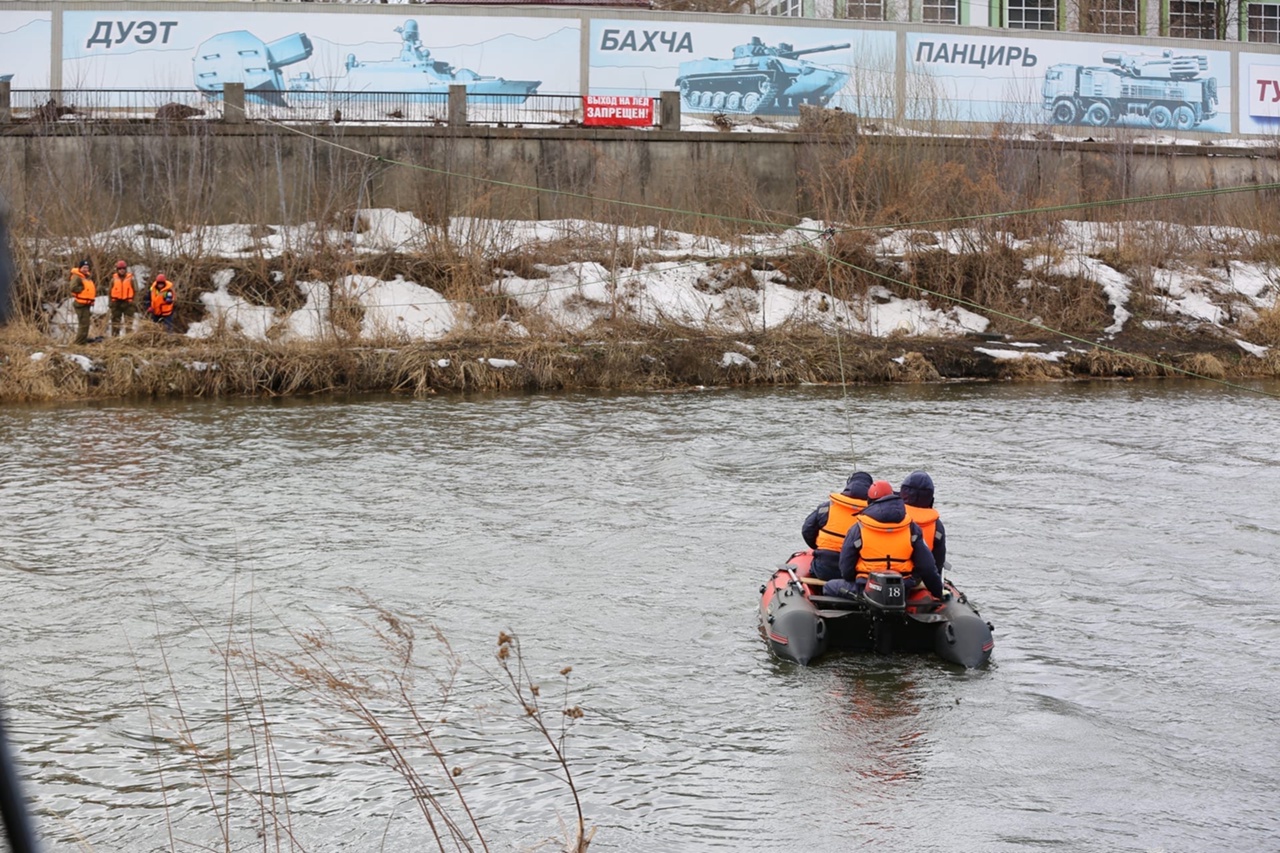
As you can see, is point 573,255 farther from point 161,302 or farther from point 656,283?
point 161,302

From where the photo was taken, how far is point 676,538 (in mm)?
13180

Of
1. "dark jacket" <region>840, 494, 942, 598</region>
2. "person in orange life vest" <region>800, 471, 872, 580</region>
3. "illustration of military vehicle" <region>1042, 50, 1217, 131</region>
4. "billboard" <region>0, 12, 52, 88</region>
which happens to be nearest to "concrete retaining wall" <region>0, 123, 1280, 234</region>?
"illustration of military vehicle" <region>1042, 50, 1217, 131</region>

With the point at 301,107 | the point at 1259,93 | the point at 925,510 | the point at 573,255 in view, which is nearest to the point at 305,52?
the point at 301,107

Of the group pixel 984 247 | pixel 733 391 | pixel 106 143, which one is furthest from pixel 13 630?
pixel 984 247

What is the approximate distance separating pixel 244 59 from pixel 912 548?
27.9 meters

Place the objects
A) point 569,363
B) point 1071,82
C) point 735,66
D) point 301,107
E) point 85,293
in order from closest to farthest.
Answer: point 85,293 < point 569,363 < point 301,107 < point 735,66 < point 1071,82

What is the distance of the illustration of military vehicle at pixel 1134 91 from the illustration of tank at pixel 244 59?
1902cm

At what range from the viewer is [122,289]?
2389cm

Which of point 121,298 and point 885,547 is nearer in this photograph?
point 885,547

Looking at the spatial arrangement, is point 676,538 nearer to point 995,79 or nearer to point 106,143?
point 106,143

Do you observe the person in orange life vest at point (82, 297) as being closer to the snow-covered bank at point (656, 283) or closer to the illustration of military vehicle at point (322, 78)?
the snow-covered bank at point (656, 283)

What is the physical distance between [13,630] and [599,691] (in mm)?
4424

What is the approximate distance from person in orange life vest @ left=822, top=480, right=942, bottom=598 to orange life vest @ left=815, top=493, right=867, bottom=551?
388 millimetres

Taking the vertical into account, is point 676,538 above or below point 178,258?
below
